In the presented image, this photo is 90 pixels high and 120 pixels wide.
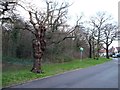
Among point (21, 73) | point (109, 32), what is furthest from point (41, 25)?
point (109, 32)

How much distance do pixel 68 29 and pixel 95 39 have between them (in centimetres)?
2460

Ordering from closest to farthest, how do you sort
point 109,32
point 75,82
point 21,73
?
point 75,82, point 21,73, point 109,32

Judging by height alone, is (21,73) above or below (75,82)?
above

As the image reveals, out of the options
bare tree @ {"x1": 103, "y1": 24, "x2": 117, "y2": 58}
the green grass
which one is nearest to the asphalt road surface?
the green grass

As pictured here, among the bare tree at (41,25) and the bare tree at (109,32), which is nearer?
the bare tree at (41,25)

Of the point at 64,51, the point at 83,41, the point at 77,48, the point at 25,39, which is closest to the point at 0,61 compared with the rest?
the point at 25,39

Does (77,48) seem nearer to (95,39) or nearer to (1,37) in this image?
(95,39)

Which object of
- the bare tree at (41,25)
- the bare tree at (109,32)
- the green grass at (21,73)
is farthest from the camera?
the bare tree at (109,32)

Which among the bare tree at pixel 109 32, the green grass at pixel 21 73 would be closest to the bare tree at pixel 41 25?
the green grass at pixel 21 73

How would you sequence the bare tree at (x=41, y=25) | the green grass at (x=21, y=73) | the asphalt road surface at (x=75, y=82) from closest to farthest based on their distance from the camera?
the asphalt road surface at (x=75, y=82) < the green grass at (x=21, y=73) < the bare tree at (x=41, y=25)

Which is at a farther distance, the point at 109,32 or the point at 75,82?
the point at 109,32

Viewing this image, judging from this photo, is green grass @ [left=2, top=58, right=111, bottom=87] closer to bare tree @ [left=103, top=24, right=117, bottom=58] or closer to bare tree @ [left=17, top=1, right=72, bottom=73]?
bare tree @ [left=17, top=1, right=72, bottom=73]

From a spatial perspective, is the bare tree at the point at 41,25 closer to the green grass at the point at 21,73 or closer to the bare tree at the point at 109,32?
the green grass at the point at 21,73

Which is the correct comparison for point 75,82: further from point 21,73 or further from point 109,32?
point 109,32
